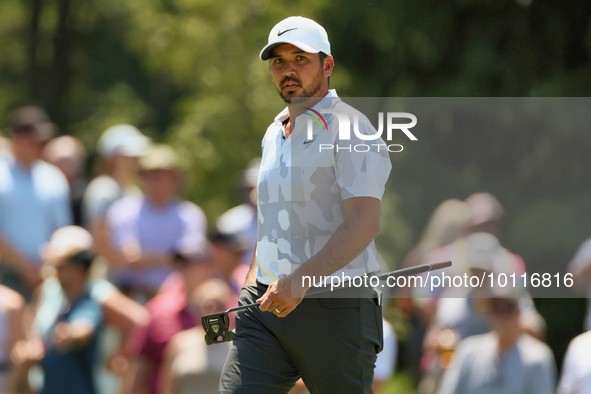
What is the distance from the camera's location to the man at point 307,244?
2.74 meters

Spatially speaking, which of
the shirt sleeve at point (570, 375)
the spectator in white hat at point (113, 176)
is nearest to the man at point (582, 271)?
the shirt sleeve at point (570, 375)

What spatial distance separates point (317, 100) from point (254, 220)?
2550 millimetres

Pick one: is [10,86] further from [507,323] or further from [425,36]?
[507,323]

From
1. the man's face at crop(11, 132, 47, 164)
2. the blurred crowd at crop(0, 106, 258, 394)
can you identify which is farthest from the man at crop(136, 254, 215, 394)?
the man's face at crop(11, 132, 47, 164)

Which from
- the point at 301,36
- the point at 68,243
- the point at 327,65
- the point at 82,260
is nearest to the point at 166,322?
the point at 82,260

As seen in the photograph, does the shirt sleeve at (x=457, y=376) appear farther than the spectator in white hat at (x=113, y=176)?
No

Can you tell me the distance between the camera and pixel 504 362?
14.2ft

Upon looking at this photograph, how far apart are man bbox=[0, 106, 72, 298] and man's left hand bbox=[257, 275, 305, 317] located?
10.5 ft

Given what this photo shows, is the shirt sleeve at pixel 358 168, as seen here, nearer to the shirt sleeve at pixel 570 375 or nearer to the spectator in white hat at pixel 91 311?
the shirt sleeve at pixel 570 375

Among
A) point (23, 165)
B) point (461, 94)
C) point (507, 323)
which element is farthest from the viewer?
point (461, 94)

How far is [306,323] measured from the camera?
9.14ft

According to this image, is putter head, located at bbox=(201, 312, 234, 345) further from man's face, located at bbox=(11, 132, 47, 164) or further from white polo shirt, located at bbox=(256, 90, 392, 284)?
man's face, located at bbox=(11, 132, 47, 164)

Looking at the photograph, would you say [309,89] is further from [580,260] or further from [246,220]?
[246,220]

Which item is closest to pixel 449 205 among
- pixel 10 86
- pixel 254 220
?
pixel 254 220
